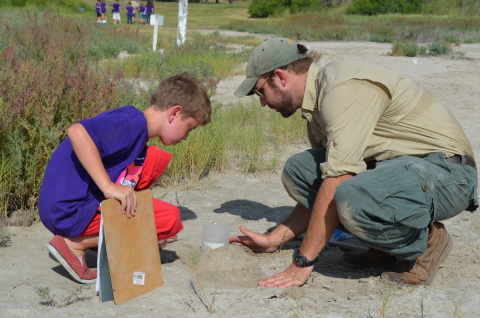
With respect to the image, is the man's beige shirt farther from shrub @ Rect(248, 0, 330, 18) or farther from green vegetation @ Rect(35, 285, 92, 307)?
shrub @ Rect(248, 0, 330, 18)

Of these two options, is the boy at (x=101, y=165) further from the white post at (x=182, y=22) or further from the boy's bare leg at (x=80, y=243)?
the white post at (x=182, y=22)

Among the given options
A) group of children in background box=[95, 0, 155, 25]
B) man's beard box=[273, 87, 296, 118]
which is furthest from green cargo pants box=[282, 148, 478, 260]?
group of children in background box=[95, 0, 155, 25]

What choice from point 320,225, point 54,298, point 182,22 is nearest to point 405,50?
point 182,22

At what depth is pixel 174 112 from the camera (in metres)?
3.30

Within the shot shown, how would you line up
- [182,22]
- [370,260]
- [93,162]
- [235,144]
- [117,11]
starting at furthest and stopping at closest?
[117,11] → [182,22] → [235,144] → [370,260] → [93,162]

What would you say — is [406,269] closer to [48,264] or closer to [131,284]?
[131,284]

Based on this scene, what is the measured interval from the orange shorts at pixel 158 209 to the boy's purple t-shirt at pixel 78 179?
8 cm

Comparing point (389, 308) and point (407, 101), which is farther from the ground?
point (407, 101)

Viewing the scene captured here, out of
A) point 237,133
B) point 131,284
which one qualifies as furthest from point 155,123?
point 237,133

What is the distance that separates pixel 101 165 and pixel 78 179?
0.29 metres

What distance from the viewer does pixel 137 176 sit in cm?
354

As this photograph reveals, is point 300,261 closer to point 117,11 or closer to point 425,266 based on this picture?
point 425,266

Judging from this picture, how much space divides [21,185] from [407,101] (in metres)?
2.47

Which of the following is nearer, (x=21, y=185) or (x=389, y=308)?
(x=389, y=308)
